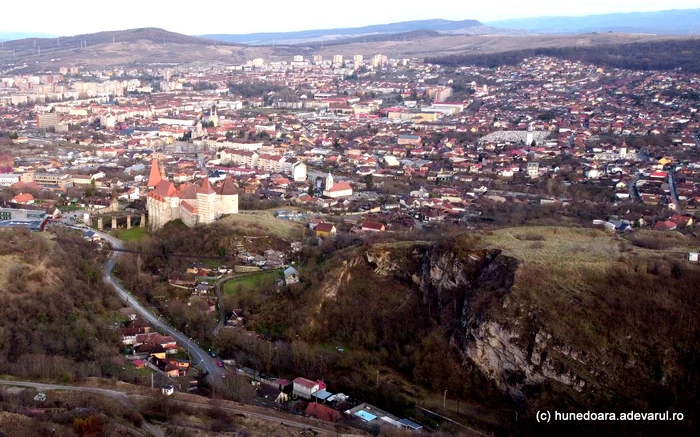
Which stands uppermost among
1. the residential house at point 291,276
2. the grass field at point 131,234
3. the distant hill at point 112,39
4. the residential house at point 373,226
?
the distant hill at point 112,39

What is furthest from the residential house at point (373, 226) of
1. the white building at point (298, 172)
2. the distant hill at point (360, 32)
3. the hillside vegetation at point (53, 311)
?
the distant hill at point (360, 32)

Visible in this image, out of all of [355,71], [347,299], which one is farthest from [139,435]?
[355,71]

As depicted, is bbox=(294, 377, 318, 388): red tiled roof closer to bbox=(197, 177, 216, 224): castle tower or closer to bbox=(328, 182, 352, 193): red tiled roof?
bbox=(197, 177, 216, 224): castle tower

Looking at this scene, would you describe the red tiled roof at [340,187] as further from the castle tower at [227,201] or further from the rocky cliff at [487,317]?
the rocky cliff at [487,317]

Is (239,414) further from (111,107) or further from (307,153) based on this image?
(111,107)

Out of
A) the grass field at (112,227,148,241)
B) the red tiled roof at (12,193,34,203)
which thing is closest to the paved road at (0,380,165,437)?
the grass field at (112,227,148,241)

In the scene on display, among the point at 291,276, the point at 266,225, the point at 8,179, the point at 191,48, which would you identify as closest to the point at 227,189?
the point at 266,225

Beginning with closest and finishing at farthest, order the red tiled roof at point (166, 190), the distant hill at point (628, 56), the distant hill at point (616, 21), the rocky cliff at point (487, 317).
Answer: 1. the rocky cliff at point (487, 317)
2. the red tiled roof at point (166, 190)
3. the distant hill at point (628, 56)
4. the distant hill at point (616, 21)
